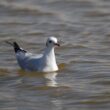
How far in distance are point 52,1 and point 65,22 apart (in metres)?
2.00

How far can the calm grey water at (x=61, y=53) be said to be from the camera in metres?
10.5

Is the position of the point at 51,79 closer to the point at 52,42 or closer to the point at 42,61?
the point at 42,61

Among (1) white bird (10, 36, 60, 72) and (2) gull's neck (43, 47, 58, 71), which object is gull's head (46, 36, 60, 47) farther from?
(2) gull's neck (43, 47, 58, 71)

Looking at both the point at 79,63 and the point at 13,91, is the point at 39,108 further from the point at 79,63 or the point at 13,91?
the point at 79,63

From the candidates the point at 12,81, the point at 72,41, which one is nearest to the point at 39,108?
the point at 12,81

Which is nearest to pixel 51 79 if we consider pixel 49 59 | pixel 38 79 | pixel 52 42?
pixel 38 79

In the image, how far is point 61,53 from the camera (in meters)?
13.3

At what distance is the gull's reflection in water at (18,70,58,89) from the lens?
11.4 meters

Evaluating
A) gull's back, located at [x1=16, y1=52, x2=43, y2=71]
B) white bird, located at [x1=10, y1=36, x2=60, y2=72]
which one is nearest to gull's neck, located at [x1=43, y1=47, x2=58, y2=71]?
white bird, located at [x1=10, y1=36, x2=60, y2=72]

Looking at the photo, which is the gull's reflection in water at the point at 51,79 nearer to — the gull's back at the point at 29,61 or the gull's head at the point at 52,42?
the gull's back at the point at 29,61

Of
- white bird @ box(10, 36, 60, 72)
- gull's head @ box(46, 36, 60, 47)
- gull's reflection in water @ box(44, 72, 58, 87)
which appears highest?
gull's head @ box(46, 36, 60, 47)

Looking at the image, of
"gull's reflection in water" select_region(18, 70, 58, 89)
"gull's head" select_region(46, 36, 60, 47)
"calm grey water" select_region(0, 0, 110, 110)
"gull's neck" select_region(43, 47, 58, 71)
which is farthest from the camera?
"gull's neck" select_region(43, 47, 58, 71)

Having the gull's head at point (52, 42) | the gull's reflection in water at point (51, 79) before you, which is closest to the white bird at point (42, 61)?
the gull's head at point (52, 42)

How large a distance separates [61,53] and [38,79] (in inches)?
64.9
